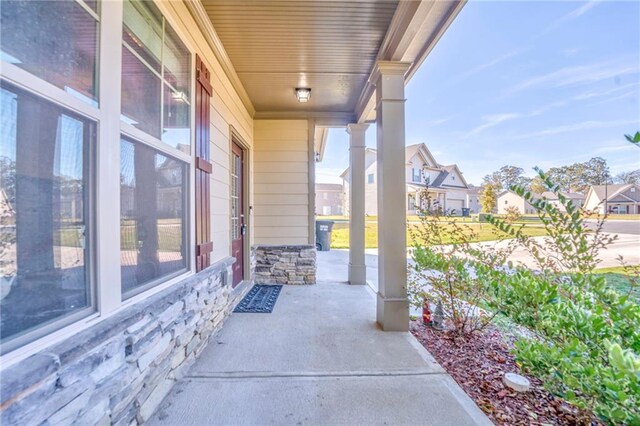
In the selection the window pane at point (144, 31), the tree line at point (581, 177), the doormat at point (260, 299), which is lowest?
the doormat at point (260, 299)

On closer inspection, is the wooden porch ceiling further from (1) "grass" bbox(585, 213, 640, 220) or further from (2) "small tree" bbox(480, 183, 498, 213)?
(1) "grass" bbox(585, 213, 640, 220)

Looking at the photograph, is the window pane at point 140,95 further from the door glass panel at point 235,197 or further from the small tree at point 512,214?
the small tree at point 512,214

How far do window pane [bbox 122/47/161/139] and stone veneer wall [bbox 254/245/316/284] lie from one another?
3.07 metres

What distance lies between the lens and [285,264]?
4.57 metres

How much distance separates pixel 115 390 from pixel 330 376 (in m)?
1.34

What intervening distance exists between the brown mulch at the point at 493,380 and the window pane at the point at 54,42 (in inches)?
111

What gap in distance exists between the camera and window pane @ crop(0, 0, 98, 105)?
2.95 feet

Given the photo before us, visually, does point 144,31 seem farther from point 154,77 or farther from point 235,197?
point 235,197

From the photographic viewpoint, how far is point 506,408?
5.55 feet

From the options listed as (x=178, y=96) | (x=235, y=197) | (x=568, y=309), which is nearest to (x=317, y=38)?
(x=178, y=96)

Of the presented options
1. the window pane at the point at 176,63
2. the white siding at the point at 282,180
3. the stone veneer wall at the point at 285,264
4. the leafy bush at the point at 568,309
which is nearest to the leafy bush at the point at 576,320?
the leafy bush at the point at 568,309

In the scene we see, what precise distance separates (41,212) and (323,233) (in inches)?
281

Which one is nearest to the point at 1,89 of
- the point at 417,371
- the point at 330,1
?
the point at 330,1

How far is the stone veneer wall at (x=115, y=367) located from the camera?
877 millimetres
